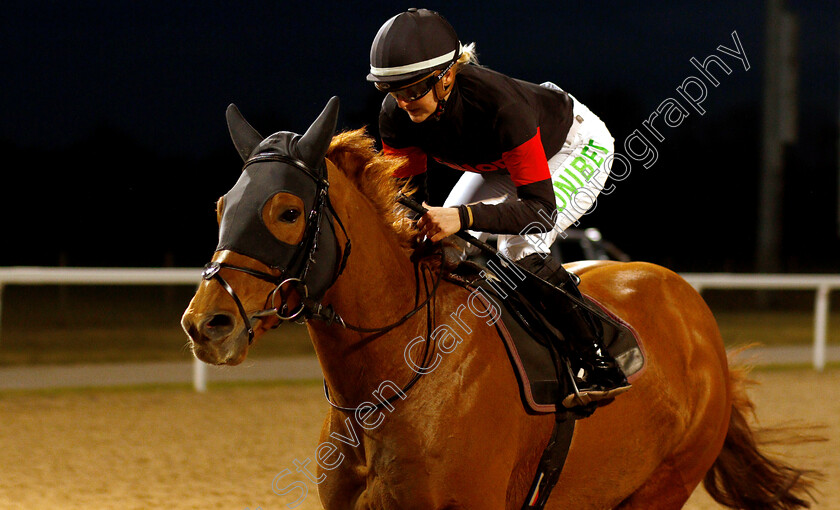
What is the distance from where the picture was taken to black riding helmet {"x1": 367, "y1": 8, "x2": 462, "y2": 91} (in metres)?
2.48

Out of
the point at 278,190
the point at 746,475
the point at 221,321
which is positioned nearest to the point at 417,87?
the point at 278,190

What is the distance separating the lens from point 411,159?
3.02 metres

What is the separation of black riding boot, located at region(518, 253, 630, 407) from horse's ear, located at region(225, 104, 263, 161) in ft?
3.38

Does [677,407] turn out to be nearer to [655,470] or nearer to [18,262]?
[655,470]

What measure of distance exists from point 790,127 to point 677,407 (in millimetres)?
10086

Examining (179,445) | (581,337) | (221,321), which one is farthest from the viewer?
(179,445)

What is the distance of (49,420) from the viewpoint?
6254mm

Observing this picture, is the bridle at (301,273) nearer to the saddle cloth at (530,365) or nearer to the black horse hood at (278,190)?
the black horse hood at (278,190)

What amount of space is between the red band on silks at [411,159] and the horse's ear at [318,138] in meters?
0.76

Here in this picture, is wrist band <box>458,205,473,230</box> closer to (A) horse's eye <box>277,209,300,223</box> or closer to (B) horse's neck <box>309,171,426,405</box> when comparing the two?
(B) horse's neck <box>309,171,426,405</box>

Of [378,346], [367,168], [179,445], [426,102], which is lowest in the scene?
[179,445]

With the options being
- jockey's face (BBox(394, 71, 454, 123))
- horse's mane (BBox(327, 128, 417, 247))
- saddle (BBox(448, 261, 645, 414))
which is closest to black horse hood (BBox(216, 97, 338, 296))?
horse's mane (BBox(327, 128, 417, 247))

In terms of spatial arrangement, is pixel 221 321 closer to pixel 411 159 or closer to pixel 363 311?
pixel 363 311

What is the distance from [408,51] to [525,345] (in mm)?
982
